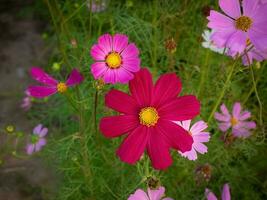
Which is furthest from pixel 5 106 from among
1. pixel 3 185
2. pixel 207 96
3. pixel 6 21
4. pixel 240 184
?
pixel 240 184

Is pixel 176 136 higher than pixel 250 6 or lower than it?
lower

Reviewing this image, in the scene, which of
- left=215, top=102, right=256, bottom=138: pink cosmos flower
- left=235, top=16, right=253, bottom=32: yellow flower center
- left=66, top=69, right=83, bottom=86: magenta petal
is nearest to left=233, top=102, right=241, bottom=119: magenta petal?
left=215, top=102, right=256, bottom=138: pink cosmos flower

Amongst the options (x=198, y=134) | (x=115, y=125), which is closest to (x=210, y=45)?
(x=198, y=134)

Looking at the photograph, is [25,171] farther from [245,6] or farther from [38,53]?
[245,6]

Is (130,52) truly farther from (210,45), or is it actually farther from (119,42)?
(210,45)

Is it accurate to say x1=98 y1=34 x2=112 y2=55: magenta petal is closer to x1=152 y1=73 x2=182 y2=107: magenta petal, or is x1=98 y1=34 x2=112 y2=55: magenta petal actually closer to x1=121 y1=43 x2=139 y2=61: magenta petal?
x1=121 y1=43 x2=139 y2=61: magenta petal

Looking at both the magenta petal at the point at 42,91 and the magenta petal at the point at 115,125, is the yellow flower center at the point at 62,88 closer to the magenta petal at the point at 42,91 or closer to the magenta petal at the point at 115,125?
the magenta petal at the point at 42,91
